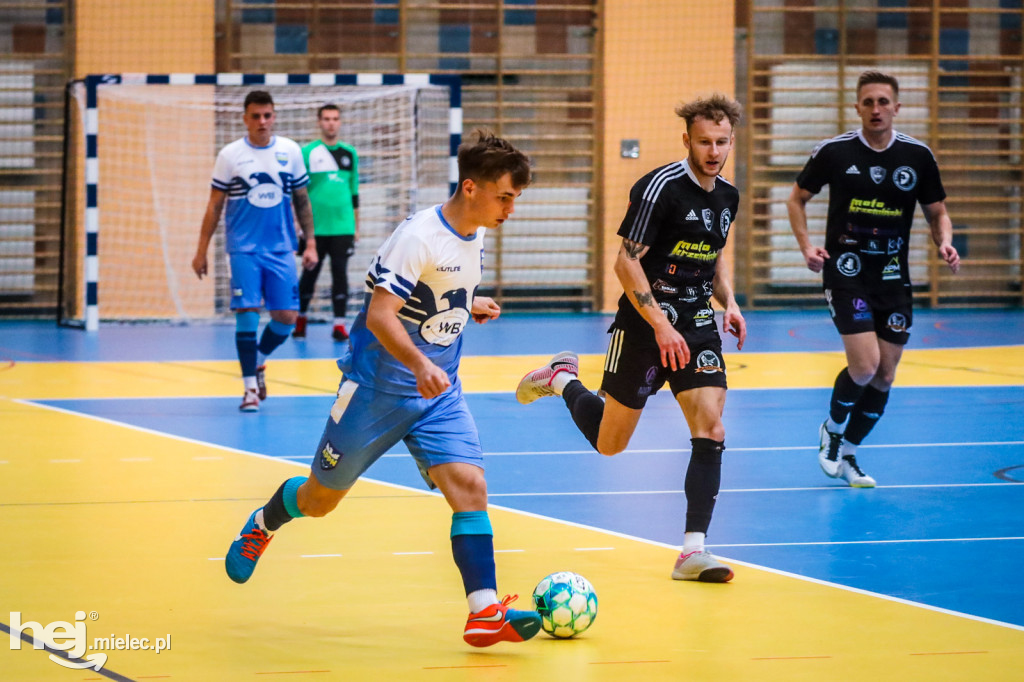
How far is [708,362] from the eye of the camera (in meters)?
5.00

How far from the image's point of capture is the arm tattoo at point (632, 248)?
497cm

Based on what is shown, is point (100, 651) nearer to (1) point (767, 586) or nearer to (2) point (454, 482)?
(2) point (454, 482)

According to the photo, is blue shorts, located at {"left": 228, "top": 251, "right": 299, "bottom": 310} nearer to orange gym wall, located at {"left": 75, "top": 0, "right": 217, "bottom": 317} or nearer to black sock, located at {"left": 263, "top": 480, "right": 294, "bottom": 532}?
black sock, located at {"left": 263, "top": 480, "right": 294, "bottom": 532}

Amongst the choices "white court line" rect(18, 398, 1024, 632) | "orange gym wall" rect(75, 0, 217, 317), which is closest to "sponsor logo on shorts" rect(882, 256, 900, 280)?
"white court line" rect(18, 398, 1024, 632)

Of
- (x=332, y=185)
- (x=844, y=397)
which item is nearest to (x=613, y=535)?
(x=844, y=397)

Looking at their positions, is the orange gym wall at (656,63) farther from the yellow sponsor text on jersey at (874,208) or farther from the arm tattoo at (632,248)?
the arm tattoo at (632,248)

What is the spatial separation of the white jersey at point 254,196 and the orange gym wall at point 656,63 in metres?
8.96

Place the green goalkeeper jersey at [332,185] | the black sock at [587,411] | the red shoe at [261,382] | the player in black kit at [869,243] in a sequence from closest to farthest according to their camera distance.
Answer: the black sock at [587,411], the player in black kit at [869,243], the red shoe at [261,382], the green goalkeeper jersey at [332,185]

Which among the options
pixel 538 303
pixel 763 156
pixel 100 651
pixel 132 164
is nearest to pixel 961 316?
pixel 763 156

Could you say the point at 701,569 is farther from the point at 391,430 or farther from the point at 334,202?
the point at 334,202

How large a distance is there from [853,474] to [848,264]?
3.40 ft

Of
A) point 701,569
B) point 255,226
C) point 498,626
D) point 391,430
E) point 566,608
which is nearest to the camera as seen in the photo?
point 498,626

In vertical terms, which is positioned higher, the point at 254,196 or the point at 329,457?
the point at 254,196

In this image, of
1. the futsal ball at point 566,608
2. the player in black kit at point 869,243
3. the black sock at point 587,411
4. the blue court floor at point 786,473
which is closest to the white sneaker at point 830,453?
the player in black kit at point 869,243
